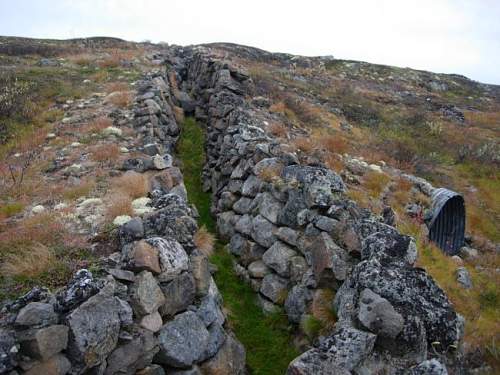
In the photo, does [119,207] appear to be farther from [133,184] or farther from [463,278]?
[463,278]

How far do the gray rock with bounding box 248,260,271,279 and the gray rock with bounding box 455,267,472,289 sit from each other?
5390 mm

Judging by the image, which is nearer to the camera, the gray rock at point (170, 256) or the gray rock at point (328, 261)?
the gray rock at point (170, 256)

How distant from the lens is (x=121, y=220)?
8.62m

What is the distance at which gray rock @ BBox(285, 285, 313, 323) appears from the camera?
31.0 ft

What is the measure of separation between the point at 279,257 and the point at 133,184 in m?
4.09

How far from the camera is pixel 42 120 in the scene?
17.5 m

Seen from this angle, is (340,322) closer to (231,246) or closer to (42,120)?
(231,246)

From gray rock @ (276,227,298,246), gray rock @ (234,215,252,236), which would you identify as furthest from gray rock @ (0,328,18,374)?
gray rock @ (234,215,252,236)

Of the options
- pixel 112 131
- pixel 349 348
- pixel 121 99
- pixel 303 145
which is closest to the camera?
pixel 349 348

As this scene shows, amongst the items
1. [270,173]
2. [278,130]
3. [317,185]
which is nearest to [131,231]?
[317,185]

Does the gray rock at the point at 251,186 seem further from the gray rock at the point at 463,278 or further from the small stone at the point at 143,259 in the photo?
the gray rock at the point at 463,278

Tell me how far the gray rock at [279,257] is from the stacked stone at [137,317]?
2166 mm

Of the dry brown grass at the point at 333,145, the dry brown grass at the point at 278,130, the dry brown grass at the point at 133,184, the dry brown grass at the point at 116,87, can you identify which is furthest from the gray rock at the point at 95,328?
the dry brown grass at the point at 116,87

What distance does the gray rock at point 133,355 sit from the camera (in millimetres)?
6109
